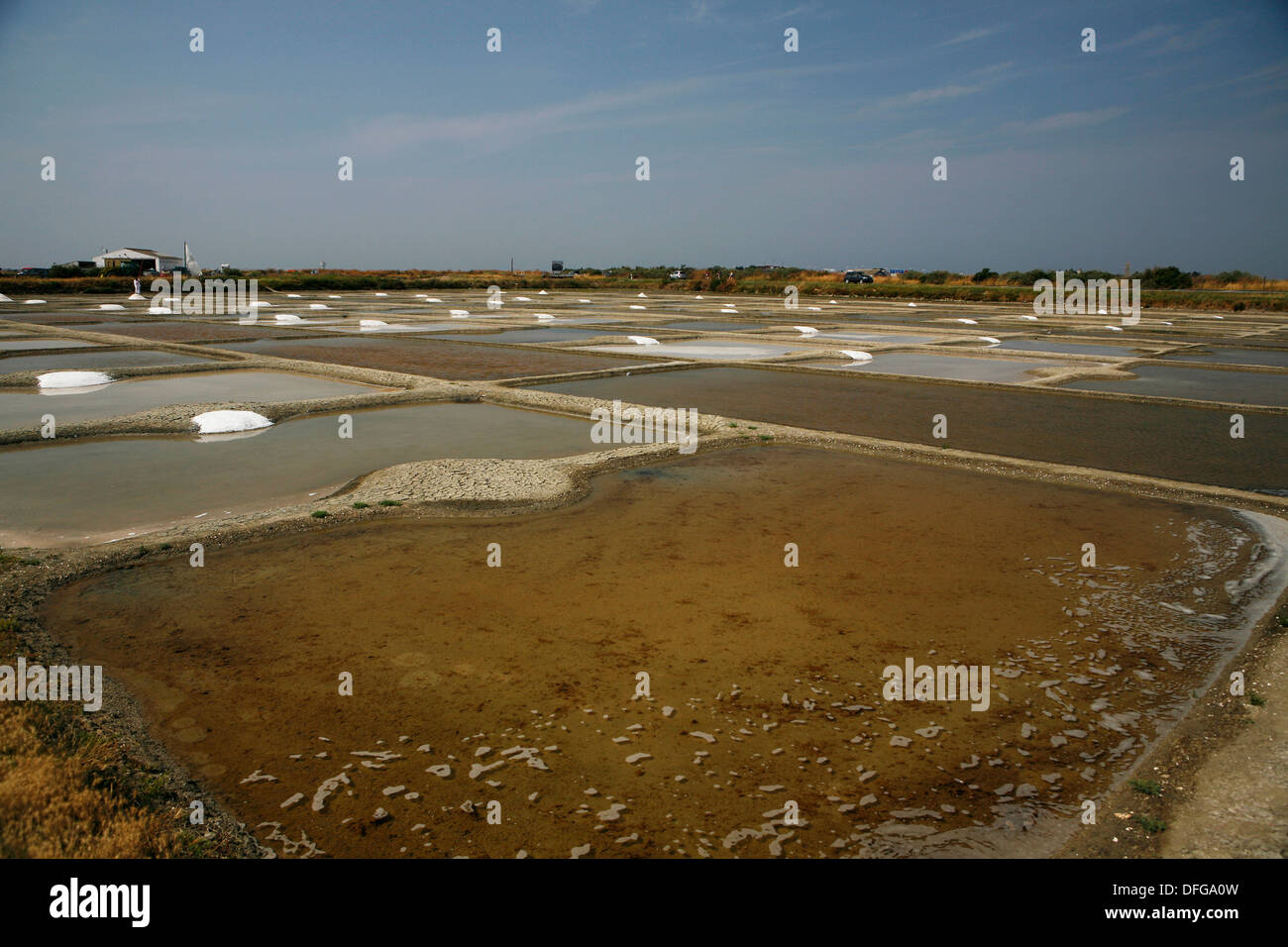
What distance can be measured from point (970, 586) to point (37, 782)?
4304 mm

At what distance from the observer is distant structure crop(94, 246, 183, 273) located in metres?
51.9

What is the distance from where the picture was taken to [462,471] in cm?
666

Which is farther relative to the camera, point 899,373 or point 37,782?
point 899,373

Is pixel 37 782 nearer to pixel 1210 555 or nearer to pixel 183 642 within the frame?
pixel 183 642

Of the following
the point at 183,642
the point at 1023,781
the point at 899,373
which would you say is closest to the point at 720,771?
the point at 1023,781

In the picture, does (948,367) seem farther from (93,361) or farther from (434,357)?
(93,361)

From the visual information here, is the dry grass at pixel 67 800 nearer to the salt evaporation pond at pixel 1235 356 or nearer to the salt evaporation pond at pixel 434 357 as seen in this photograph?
the salt evaporation pond at pixel 434 357

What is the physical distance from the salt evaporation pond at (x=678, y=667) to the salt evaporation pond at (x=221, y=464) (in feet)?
3.41

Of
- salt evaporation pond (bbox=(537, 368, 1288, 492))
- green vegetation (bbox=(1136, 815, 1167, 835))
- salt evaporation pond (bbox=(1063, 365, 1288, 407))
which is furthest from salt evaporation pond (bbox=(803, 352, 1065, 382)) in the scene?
green vegetation (bbox=(1136, 815, 1167, 835))

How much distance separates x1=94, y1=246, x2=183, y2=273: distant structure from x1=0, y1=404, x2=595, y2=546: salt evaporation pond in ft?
167

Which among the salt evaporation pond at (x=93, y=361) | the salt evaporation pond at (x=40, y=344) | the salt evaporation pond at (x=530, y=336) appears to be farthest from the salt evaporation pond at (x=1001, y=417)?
the salt evaporation pond at (x=40, y=344)

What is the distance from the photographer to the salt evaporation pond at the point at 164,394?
9133 mm
